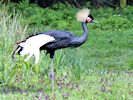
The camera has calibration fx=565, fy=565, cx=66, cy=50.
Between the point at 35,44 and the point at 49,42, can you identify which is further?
the point at 49,42

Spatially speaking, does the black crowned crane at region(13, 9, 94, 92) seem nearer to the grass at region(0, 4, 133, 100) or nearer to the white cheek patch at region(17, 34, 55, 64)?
the white cheek patch at region(17, 34, 55, 64)

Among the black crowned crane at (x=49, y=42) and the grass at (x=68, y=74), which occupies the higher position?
the black crowned crane at (x=49, y=42)

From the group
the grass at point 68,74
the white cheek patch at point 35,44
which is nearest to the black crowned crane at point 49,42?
the white cheek patch at point 35,44

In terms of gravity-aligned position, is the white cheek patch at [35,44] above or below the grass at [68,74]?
above

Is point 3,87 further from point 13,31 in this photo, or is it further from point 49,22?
point 49,22

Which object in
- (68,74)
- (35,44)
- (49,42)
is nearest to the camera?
(35,44)

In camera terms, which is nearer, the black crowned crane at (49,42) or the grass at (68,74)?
the black crowned crane at (49,42)

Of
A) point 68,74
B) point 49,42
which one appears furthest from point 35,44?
point 68,74

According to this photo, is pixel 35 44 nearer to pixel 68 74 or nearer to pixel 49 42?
pixel 49 42

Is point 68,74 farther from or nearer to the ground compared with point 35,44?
nearer to the ground

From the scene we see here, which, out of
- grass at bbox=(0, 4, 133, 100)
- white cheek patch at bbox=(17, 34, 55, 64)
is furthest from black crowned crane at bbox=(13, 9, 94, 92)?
grass at bbox=(0, 4, 133, 100)

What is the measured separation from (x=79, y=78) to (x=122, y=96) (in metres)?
1.44

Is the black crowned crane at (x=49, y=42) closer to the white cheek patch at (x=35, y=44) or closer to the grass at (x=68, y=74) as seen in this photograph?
the white cheek patch at (x=35, y=44)

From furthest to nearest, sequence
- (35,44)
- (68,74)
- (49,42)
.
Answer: (68,74), (49,42), (35,44)
